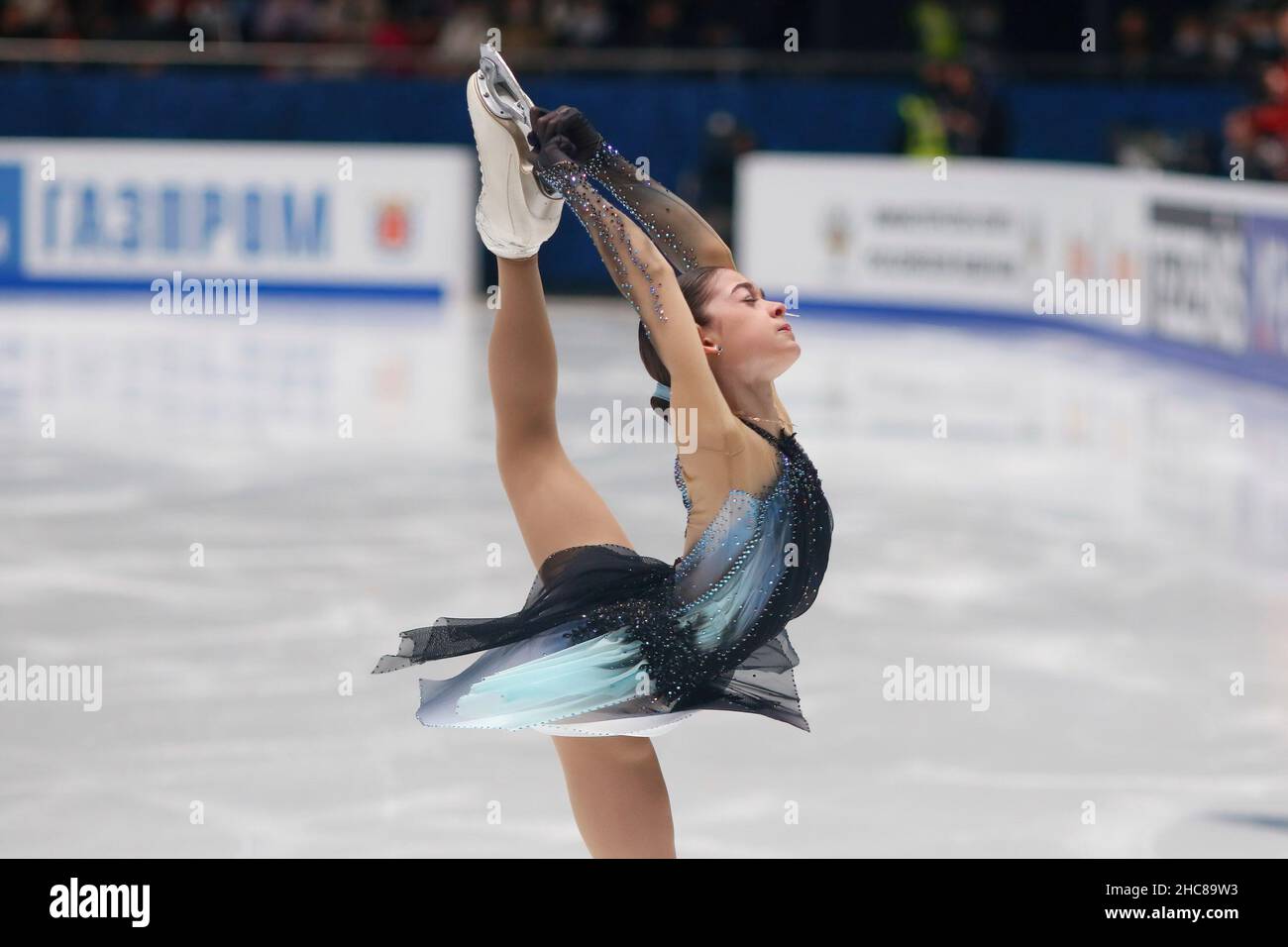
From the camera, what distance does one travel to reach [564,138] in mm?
2736

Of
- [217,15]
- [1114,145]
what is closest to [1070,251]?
[1114,145]

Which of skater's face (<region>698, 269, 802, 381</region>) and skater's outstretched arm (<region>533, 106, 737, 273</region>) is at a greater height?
skater's outstretched arm (<region>533, 106, 737, 273</region>)

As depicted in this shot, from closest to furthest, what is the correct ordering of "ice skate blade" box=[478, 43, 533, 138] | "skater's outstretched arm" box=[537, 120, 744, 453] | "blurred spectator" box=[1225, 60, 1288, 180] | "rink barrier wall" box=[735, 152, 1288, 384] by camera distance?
"skater's outstretched arm" box=[537, 120, 744, 453] → "ice skate blade" box=[478, 43, 533, 138] → "rink barrier wall" box=[735, 152, 1288, 384] → "blurred spectator" box=[1225, 60, 1288, 180]

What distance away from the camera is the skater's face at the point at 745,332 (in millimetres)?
2742

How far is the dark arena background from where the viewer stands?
4566 mm

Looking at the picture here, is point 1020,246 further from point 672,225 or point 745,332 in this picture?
point 745,332

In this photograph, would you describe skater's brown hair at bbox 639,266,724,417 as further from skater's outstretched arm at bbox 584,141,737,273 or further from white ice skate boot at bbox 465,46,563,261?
white ice skate boot at bbox 465,46,563,261

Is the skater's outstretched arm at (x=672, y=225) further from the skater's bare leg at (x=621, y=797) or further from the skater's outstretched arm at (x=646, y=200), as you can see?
the skater's bare leg at (x=621, y=797)

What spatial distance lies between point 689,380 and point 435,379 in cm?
848

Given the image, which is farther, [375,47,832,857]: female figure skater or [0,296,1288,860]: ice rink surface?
[0,296,1288,860]: ice rink surface

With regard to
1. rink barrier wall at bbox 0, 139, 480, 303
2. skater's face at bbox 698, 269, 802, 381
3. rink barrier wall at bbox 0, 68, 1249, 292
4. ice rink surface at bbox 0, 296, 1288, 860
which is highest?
rink barrier wall at bbox 0, 68, 1249, 292

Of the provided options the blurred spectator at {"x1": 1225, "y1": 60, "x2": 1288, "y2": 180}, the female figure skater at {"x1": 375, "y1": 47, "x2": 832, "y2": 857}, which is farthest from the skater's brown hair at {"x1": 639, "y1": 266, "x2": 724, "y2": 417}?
the blurred spectator at {"x1": 1225, "y1": 60, "x2": 1288, "y2": 180}

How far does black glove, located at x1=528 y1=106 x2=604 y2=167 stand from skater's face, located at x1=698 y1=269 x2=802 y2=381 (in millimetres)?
278

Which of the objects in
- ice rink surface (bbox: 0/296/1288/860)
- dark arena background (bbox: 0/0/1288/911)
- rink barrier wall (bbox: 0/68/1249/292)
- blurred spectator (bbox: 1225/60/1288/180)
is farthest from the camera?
rink barrier wall (bbox: 0/68/1249/292)
